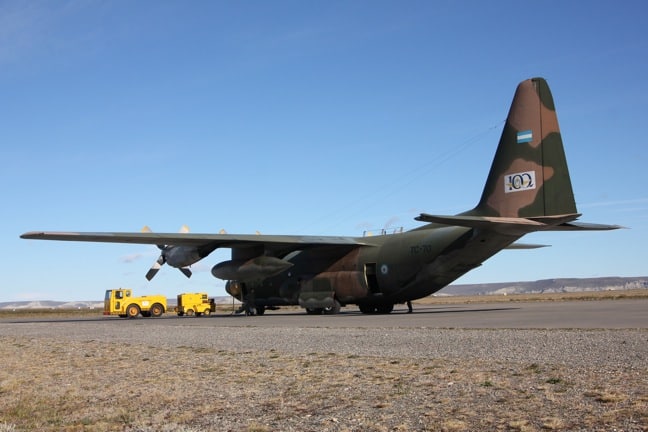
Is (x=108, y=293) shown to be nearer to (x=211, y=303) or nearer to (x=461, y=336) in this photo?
(x=211, y=303)

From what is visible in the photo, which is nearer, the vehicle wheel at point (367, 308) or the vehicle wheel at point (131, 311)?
the vehicle wheel at point (367, 308)

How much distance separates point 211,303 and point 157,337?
34.1 meters

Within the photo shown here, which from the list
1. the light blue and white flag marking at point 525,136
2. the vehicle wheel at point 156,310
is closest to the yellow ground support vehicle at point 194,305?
the vehicle wheel at point 156,310

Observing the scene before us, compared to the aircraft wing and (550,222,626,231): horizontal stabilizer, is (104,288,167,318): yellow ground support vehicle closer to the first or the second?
the aircraft wing

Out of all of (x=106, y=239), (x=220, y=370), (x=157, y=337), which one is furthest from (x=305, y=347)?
(x=106, y=239)

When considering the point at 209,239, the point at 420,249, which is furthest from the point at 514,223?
the point at 209,239

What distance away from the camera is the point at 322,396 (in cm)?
929

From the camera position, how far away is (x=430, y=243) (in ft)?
103

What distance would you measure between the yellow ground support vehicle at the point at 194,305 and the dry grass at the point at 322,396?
129 feet

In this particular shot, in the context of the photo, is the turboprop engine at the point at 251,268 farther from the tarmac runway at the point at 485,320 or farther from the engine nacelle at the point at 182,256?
the tarmac runway at the point at 485,320

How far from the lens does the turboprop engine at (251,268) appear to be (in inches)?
1409

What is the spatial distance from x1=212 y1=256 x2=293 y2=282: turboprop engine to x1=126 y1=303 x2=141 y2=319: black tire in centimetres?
1407

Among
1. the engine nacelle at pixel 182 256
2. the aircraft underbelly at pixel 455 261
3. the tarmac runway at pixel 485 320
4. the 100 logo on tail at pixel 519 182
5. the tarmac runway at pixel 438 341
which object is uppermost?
the 100 logo on tail at pixel 519 182

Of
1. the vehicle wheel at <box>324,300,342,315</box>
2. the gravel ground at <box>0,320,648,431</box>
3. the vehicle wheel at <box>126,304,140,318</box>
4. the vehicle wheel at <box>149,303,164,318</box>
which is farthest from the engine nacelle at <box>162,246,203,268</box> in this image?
the gravel ground at <box>0,320,648,431</box>
